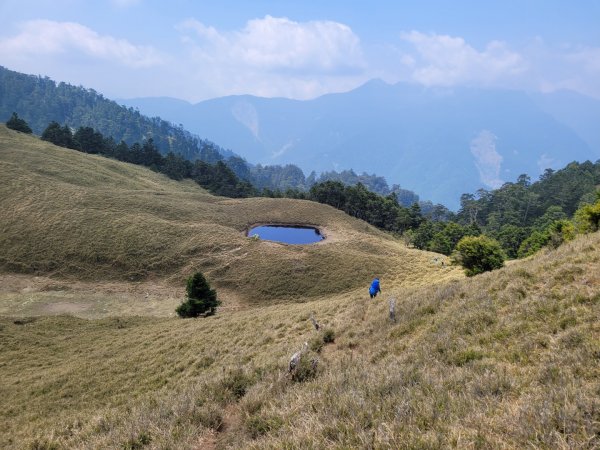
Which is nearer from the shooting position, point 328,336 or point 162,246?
point 328,336

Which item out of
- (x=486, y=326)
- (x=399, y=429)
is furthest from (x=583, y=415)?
(x=486, y=326)

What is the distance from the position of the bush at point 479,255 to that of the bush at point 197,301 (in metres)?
20.8

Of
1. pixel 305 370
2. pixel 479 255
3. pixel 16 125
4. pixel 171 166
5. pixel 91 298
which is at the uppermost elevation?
pixel 16 125

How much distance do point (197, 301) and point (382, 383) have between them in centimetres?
2396

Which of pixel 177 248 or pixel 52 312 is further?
pixel 177 248

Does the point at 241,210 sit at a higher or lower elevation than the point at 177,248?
higher

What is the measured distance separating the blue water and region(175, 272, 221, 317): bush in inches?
896

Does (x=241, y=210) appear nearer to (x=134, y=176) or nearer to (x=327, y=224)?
(x=327, y=224)

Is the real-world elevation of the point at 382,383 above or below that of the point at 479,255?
below

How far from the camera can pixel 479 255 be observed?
29812mm

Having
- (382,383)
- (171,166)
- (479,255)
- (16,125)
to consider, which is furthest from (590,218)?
(16,125)

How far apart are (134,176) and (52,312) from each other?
55581 millimetres

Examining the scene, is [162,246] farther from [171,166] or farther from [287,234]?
[171,166]

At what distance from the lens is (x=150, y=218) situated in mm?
50250
